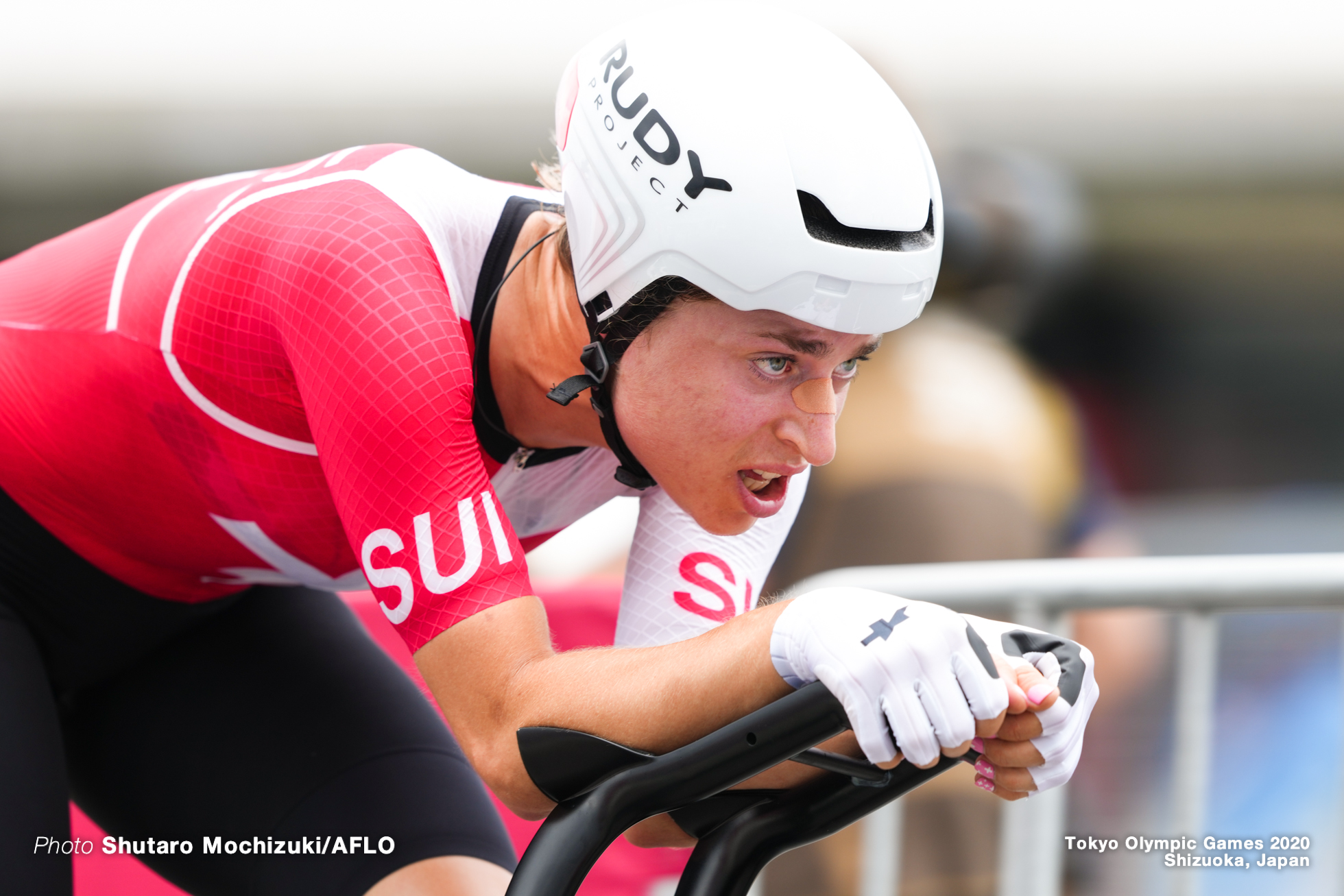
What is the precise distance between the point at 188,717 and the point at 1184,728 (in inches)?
75.0

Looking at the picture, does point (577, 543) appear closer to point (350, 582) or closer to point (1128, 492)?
point (350, 582)

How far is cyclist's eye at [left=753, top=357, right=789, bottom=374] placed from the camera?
5.60 feet

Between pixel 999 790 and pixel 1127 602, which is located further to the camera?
pixel 1127 602

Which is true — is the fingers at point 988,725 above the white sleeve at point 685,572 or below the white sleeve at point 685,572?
below

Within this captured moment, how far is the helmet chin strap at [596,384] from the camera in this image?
5.88ft

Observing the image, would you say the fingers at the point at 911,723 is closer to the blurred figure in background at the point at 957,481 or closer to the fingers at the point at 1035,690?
the fingers at the point at 1035,690

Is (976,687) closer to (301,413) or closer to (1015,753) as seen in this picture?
(1015,753)

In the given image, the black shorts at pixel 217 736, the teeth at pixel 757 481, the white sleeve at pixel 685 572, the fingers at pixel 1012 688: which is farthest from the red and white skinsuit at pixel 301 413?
the fingers at pixel 1012 688

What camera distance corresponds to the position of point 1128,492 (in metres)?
12.9

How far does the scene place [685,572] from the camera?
81.1 inches

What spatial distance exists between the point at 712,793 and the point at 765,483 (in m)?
0.57

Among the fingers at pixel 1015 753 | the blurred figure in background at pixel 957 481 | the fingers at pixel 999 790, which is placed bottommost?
the fingers at pixel 999 790

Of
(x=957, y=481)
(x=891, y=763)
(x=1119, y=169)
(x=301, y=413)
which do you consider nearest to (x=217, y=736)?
(x=301, y=413)

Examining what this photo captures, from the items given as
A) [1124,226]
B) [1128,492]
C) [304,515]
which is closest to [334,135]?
[1124,226]
